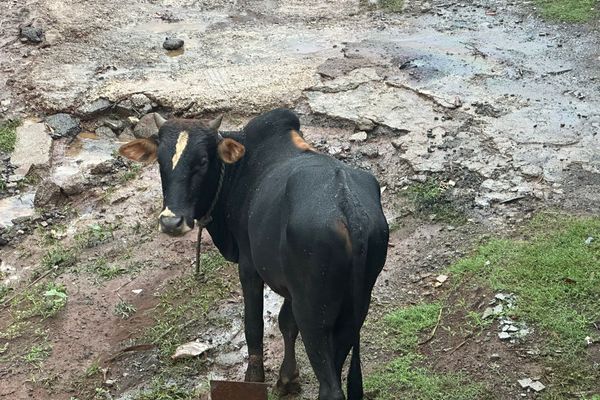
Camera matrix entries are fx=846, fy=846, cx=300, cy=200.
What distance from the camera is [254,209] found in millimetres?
4754

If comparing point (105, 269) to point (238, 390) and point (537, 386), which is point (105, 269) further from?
point (537, 386)

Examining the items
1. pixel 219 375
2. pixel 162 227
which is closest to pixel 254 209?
pixel 162 227

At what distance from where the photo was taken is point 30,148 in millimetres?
8367

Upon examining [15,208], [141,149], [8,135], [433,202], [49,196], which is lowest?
[15,208]

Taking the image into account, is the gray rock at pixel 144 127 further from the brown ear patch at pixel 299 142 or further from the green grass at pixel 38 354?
the brown ear patch at pixel 299 142

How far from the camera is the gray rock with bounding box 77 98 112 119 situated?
28.6ft

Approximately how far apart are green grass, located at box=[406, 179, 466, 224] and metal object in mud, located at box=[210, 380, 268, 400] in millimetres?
2572

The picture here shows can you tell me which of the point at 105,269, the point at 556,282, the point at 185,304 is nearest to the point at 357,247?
the point at 556,282

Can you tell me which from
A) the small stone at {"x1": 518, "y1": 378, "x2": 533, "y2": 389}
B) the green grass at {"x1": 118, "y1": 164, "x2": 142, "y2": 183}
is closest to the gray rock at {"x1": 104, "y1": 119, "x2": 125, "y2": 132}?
the green grass at {"x1": 118, "y1": 164, "x2": 142, "y2": 183}

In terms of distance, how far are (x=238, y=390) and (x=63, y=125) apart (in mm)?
4760

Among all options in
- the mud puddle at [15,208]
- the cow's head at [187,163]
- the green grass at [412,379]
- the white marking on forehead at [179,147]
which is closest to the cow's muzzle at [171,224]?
the cow's head at [187,163]

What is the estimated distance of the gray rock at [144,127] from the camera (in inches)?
332

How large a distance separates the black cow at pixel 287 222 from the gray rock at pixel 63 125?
3.61 m

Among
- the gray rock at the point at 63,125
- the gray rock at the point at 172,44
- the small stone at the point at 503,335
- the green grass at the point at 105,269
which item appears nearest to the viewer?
the small stone at the point at 503,335
